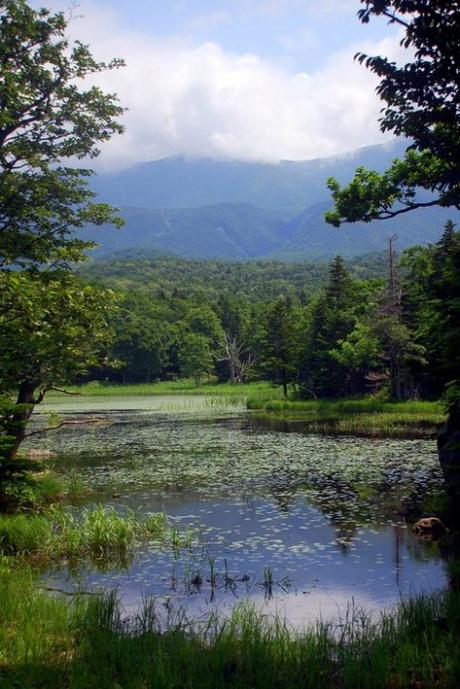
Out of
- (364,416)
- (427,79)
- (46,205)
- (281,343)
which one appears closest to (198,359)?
(281,343)

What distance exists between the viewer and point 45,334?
41.7 ft

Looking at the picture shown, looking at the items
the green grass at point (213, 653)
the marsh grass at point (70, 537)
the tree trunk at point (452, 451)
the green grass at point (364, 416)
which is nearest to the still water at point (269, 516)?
the marsh grass at point (70, 537)

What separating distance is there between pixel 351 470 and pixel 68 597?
16.0 meters

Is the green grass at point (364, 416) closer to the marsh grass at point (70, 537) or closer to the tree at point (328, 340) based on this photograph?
the tree at point (328, 340)

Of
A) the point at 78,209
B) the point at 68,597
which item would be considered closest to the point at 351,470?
the point at 78,209

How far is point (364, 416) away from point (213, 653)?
38148 mm

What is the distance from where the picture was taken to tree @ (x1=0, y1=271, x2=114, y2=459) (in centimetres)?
1272

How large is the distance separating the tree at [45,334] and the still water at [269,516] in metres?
4.35

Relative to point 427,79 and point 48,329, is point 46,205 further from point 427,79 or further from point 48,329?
point 427,79

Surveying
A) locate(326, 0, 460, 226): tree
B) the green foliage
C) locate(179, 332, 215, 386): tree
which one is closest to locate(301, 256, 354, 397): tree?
the green foliage

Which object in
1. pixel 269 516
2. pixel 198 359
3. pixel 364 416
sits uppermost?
pixel 198 359

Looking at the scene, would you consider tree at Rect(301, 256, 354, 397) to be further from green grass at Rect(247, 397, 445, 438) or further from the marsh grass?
the marsh grass

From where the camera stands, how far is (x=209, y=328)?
412 feet

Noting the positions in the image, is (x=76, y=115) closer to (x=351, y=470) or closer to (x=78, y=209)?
(x=78, y=209)
